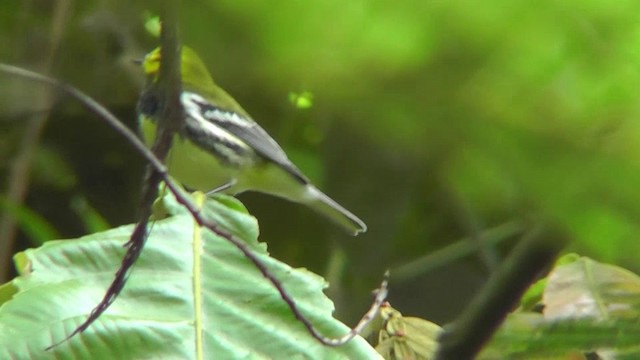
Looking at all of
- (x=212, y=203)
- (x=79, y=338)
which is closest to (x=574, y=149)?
(x=79, y=338)

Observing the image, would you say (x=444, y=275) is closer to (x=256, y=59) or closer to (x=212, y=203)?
(x=212, y=203)

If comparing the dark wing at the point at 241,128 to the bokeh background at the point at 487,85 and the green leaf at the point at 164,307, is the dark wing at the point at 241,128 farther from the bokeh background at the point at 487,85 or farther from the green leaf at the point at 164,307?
the bokeh background at the point at 487,85

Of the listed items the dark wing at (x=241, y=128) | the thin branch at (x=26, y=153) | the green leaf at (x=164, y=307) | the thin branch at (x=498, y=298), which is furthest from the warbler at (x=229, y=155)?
the thin branch at (x=498, y=298)

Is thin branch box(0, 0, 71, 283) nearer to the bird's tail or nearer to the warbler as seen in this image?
the warbler

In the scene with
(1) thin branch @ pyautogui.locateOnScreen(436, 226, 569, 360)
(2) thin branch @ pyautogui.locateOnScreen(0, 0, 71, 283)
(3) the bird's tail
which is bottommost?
(1) thin branch @ pyautogui.locateOnScreen(436, 226, 569, 360)

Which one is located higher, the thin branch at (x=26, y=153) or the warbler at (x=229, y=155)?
the warbler at (x=229, y=155)

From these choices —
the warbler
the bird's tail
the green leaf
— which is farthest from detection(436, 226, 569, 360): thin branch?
the warbler
